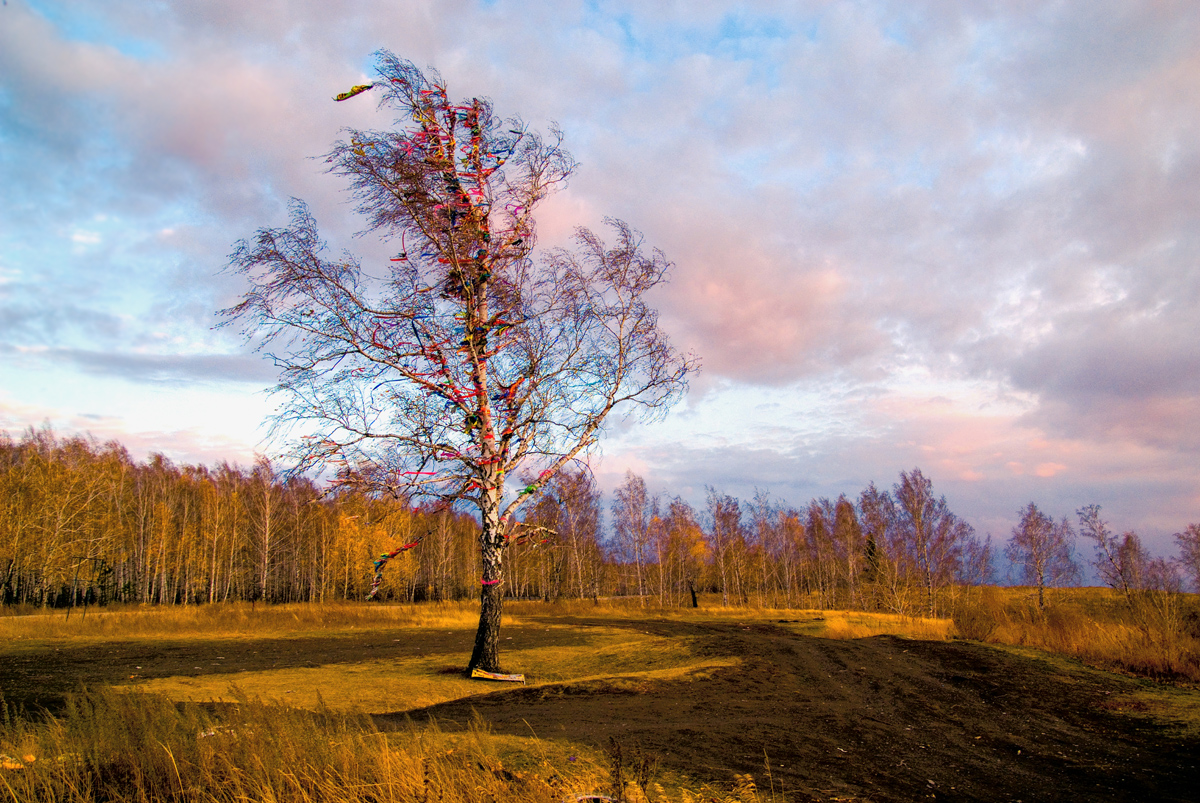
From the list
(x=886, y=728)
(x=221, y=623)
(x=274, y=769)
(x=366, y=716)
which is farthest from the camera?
(x=221, y=623)

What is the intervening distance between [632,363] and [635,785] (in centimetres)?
1006

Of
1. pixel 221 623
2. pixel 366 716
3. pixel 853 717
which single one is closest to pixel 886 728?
pixel 853 717

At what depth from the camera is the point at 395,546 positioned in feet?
208

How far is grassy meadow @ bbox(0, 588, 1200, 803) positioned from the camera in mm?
4621

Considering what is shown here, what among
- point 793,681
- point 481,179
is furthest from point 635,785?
point 481,179

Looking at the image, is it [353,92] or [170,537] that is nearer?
[353,92]

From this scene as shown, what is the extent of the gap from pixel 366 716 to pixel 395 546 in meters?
60.3

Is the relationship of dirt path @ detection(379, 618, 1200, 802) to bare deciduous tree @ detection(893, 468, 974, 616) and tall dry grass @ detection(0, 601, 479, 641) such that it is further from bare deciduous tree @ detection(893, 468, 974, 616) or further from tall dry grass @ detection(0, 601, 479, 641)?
bare deciduous tree @ detection(893, 468, 974, 616)

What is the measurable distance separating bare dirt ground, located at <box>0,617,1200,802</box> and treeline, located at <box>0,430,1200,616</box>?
1995 cm

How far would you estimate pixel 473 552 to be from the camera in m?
79.6

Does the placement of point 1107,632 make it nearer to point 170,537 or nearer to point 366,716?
point 366,716

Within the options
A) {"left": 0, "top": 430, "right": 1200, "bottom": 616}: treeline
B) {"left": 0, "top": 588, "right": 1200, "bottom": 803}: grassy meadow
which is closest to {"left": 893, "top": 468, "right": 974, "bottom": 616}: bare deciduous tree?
{"left": 0, "top": 430, "right": 1200, "bottom": 616}: treeline

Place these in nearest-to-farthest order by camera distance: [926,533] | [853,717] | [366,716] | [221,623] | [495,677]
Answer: [366,716] → [853,717] → [495,677] → [221,623] → [926,533]

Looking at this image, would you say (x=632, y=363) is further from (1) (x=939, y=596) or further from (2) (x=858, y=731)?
(1) (x=939, y=596)
